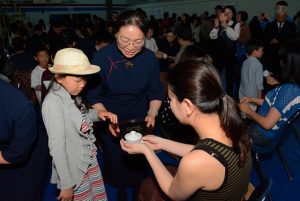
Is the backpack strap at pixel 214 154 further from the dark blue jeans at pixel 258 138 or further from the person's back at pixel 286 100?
the dark blue jeans at pixel 258 138

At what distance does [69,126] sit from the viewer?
1.67m

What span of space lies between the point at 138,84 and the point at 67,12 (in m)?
14.8

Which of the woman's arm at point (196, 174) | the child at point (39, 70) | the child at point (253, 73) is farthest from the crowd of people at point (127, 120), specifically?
the child at point (39, 70)

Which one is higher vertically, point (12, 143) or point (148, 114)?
point (12, 143)

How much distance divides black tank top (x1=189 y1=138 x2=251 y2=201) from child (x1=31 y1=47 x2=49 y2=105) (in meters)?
2.81

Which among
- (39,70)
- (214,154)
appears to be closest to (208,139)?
(214,154)

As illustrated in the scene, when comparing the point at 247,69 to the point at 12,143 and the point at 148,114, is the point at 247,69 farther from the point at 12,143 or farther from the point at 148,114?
the point at 12,143

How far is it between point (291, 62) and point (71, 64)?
1728 millimetres

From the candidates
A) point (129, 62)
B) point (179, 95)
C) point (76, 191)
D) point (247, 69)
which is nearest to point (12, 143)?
point (76, 191)

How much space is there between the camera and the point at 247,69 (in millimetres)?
3848

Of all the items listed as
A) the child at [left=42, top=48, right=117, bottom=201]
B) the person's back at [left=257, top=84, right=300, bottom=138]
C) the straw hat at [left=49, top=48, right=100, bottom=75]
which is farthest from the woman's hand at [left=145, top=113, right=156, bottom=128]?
the person's back at [left=257, top=84, right=300, bottom=138]

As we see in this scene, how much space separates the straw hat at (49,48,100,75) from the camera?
1.68 metres

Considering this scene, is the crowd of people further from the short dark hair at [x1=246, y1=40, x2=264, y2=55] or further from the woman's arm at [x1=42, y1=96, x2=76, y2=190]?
the short dark hair at [x1=246, y1=40, x2=264, y2=55]

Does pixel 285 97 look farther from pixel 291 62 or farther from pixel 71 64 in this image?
pixel 71 64
